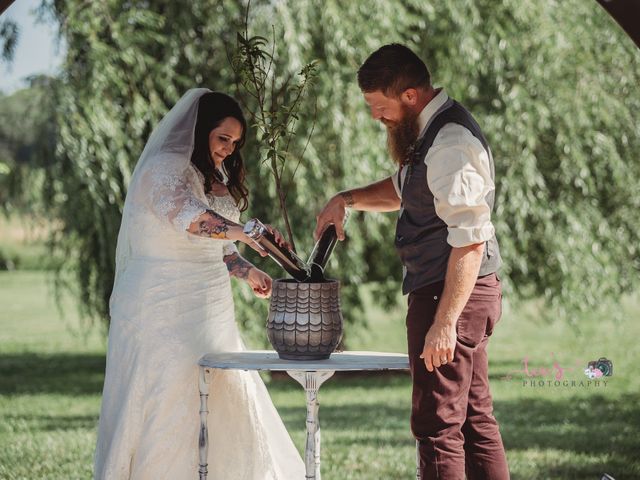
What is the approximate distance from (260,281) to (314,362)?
1.83 ft

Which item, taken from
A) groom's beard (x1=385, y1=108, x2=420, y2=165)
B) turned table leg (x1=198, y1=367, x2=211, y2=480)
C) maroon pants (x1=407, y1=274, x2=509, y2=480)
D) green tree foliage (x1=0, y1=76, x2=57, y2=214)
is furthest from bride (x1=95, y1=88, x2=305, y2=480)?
green tree foliage (x1=0, y1=76, x2=57, y2=214)

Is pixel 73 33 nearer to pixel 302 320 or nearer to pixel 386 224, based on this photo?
pixel 386 224

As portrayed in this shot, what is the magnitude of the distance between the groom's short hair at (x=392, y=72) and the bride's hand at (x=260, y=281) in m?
0.93

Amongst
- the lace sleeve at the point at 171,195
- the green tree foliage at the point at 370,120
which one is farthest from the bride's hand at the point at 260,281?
the green tree foliage at the point at 370,120

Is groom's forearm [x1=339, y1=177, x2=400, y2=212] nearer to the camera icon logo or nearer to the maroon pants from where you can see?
the maroon pants

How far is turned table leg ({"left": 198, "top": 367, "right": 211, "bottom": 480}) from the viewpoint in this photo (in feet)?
11.6

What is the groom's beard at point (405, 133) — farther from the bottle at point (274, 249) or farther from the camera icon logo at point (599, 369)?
the camera icon logo at point (599, 369)

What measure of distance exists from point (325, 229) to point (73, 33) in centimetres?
368

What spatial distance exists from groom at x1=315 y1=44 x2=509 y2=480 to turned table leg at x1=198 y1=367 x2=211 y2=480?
0.76 m

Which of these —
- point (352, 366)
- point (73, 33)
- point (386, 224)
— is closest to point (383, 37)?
point (386, 224)

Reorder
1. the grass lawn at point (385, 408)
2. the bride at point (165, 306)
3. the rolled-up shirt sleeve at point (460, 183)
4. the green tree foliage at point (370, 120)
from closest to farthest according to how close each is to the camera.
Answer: the rolled-up shirt sleeve at point (460, 183) → the bride at point (165, 306) → the grass lawn at point (385, 408) → the green tree foliage at point (370, 120)

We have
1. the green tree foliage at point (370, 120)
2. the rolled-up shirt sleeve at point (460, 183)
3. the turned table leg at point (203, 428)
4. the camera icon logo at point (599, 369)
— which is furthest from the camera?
the camera icon logo at point (599, 369)

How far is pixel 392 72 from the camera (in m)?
3.11

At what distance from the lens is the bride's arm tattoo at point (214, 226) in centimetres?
338
